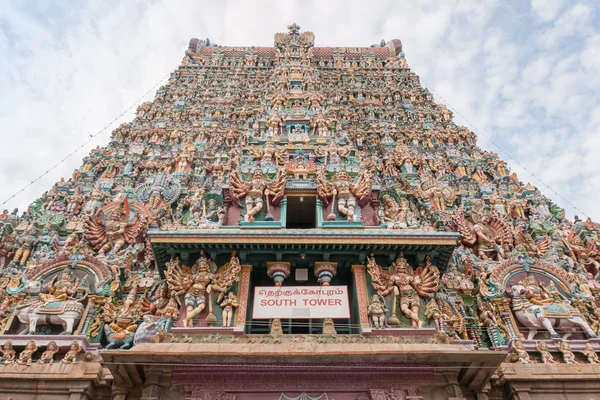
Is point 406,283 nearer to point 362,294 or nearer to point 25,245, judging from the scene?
point 362,294

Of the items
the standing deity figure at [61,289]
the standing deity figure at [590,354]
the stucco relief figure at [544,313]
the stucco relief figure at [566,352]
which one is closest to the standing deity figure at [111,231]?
the standing deity figure at [61,289]

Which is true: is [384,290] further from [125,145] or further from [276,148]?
[125,145]

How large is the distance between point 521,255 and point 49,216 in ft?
51.8

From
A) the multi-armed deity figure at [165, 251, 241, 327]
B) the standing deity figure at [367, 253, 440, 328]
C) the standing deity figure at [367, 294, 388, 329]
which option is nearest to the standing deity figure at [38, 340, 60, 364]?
the multi-armed deity figure at [165, 251, 241, 327]

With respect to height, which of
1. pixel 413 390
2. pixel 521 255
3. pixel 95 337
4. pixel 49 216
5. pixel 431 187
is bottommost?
pixel 413 390

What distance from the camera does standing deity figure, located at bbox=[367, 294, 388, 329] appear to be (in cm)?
1127

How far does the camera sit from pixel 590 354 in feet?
39.1

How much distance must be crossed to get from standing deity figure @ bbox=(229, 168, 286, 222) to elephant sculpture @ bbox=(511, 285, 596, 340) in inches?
312

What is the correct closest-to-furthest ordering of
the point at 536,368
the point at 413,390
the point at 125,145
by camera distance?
the point at 413,390
the point at 536,368
the point at 125,145

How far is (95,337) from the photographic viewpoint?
Answer: 12.3 metres

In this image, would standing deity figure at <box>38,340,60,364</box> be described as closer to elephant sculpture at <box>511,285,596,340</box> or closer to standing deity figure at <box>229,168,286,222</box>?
standing deity figure at <box>229,168,286,222</box>

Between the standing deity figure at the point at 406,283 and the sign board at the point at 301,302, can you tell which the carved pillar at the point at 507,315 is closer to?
the standing deity figure at the point at 406,283

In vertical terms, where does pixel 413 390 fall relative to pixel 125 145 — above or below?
below

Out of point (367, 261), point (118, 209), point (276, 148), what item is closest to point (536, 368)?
point (367, 261)
